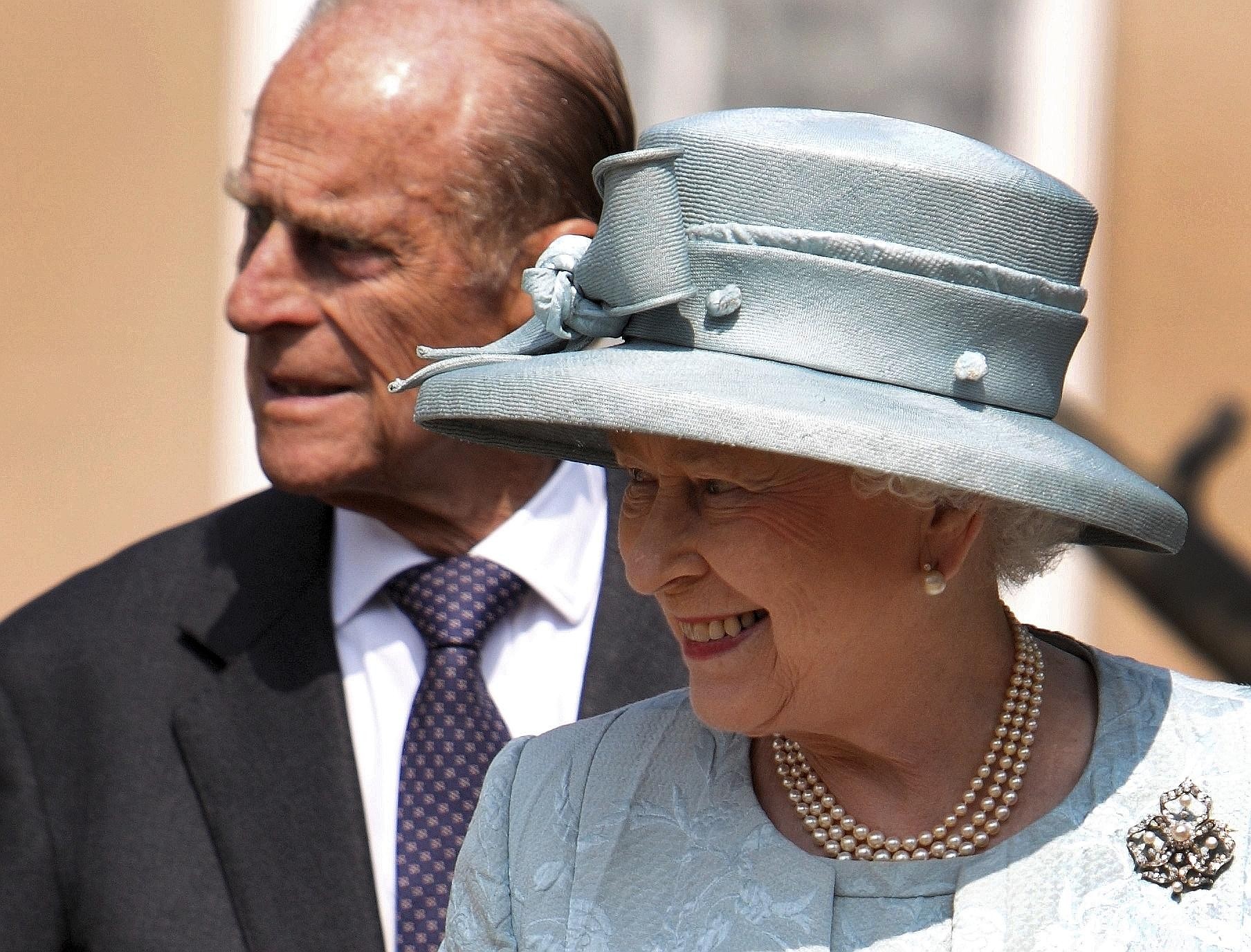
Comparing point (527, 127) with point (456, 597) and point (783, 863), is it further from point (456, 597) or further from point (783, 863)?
point (783, 863)

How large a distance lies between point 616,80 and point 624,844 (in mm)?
1639

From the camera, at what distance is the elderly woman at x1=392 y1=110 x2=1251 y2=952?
6.38ft

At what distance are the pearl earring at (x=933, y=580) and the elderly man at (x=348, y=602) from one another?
96 centimetres

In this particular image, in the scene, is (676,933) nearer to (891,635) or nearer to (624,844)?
(624,844)

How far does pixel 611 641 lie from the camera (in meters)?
3.03

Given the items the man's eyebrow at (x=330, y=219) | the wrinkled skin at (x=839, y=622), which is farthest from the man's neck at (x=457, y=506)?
the wrinkled skin at (x=839, y=622)

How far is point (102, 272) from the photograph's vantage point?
5.60 meters

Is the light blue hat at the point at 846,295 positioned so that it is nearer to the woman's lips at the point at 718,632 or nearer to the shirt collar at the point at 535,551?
the woman's lips at the point at 718,632

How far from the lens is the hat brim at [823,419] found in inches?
72.1

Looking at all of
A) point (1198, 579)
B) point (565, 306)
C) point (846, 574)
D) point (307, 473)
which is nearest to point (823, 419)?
point (846, 574)

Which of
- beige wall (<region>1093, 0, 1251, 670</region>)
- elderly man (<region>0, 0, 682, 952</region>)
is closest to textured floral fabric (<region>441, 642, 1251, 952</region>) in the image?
elderly man (<region>0, 0, 682, 952</region>)

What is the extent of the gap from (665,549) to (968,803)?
48 centimetres

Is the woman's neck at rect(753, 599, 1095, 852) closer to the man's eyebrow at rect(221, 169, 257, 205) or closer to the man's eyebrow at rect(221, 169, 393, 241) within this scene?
the man's eyebrow at rect(221, 169, 393, 241)

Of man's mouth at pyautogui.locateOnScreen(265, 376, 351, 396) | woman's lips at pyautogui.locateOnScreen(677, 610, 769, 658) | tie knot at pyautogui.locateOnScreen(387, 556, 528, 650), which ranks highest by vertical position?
woman's lips at pyautogui.locateOnScreen(677, 610, 769, 658)
